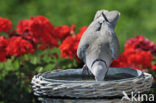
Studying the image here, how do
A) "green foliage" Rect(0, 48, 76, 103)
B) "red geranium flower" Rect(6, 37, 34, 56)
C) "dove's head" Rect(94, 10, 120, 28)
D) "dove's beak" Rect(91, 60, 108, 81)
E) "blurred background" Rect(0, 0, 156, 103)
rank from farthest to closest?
"blurred background" Rect(0, 0, 156, 103)
"green foliage" Rect(0, 48, 76, 103)
"red geranium flower" Rect(6, 37, 34, 56)
"dove's head" Rect(94, 10, 120, 28)
"dove's beak" Rect(91, 60, 108, 81)

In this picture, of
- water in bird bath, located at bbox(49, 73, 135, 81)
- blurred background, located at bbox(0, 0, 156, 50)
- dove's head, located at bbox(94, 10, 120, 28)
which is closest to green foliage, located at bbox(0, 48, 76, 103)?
water in bird bath, located at bbox(49, 73, 135, 81)

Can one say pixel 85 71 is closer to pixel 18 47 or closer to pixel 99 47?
pixel 99 47

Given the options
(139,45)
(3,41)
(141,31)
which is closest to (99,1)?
(141,31)

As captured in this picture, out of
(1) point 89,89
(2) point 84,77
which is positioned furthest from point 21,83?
(1) point 89,89

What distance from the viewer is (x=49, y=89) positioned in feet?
5.45

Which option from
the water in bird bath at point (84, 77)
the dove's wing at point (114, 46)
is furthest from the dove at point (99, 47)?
the water in bird bath at point (84, 77)

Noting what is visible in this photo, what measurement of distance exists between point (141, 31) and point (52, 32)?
3.08 m

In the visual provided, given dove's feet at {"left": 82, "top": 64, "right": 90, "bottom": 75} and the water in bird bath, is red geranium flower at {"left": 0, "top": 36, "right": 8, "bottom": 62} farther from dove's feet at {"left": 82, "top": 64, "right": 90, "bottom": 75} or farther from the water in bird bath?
dove's feet at {"left": 82, "top": 64, "right": 90, "bottom": 75}

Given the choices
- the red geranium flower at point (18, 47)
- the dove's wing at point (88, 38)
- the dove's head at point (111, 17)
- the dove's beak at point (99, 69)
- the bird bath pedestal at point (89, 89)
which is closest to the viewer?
the bird bath pedestal at point (89, 89)

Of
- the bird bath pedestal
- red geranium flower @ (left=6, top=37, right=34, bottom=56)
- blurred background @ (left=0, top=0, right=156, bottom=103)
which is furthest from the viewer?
blurred background @ (left=0, top=0, right=156, bottom=103)

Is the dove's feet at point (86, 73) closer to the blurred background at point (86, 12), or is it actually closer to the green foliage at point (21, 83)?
the green foliage at point (21, 83)

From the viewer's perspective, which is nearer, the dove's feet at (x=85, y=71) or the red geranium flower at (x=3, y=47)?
the dove's feet at (x=85, y=71)

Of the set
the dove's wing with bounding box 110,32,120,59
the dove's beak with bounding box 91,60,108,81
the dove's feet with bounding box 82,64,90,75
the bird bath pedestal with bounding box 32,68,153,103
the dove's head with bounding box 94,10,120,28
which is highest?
the dove's head with bounding box 94,10,120,28

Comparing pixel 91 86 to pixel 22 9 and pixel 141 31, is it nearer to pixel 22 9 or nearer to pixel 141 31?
pixel 141 31
